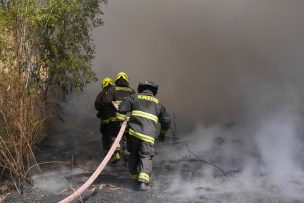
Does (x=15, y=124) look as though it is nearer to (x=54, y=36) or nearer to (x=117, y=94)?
(x=117, y=94)

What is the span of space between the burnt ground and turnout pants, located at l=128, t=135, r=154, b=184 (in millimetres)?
173

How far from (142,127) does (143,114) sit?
17 cm

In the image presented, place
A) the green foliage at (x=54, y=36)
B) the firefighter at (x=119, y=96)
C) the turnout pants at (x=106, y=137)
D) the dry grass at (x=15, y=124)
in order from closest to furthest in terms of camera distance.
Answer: the dry grass at (x=15, y=124) → the green foliage at (x=54, y=36) → the firefighter at (x=119, y=96) → the turnout pants at (x=106, y=137)

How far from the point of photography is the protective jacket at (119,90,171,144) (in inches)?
218

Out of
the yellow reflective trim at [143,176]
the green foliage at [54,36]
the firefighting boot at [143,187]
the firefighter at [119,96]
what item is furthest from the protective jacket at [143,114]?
the green foliage at [54,36]

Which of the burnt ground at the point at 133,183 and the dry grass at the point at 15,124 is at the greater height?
the dry grass at the point at 15,124

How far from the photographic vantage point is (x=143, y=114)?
5.57 m

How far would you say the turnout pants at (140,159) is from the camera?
534 cm

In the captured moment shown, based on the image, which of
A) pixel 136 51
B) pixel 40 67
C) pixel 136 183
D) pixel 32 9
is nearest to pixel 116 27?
pixel 136 51

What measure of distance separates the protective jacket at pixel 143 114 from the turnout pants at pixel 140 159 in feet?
0.28

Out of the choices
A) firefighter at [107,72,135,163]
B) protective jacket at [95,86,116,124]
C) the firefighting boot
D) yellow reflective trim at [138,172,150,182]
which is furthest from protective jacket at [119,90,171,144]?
protective jacket at [95,86,116,124]

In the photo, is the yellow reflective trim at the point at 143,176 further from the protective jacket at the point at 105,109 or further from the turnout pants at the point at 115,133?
the protective jacket at the point at 105,109

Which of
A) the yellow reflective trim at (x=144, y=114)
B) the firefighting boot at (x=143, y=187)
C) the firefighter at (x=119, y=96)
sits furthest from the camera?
the firefighter at (x=119, y=96)

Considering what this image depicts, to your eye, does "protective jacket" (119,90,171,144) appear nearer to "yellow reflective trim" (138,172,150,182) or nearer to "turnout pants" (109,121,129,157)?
"yellow reflective trim" (138,172,150,182)
